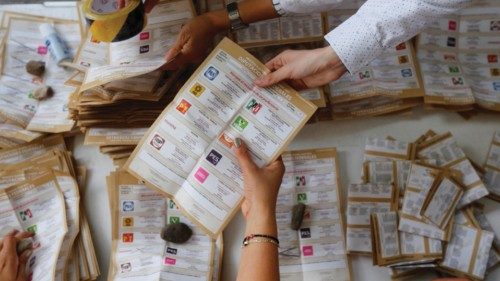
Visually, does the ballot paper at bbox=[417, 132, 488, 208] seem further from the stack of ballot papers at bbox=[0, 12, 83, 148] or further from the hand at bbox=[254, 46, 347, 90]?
the stack of ballot papers at bbox=[0, 12, 83, 148]

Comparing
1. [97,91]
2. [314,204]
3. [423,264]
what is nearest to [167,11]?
[97,91]

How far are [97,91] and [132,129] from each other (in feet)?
0.40

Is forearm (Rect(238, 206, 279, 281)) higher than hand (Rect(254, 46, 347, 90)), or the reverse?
hand (Rect(254, 46, 347, 90))

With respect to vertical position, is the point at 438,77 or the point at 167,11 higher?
the point at 167,11

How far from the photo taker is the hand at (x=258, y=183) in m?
0.89

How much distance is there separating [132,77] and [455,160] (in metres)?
0.77

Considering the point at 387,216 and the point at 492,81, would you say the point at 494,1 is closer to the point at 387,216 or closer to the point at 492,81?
the point at 492,81

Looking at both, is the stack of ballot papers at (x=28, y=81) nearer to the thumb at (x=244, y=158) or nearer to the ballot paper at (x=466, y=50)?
the thumb at (x=244, y=158)

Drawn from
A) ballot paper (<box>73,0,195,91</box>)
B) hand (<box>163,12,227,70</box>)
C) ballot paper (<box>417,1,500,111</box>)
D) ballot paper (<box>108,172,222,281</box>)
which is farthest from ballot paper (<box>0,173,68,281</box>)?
ballot paper (<box>417,1,500,111</box>)

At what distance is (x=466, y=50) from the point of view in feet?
4.10

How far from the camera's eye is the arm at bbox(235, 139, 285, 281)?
2.69ft

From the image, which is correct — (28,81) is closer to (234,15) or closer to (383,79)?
(234,15)

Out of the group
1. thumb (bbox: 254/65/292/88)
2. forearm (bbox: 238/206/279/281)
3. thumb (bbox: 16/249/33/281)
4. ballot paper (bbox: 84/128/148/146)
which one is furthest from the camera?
ballot paper (bbox: 84/128/148/146)

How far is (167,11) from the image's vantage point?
1.15m
